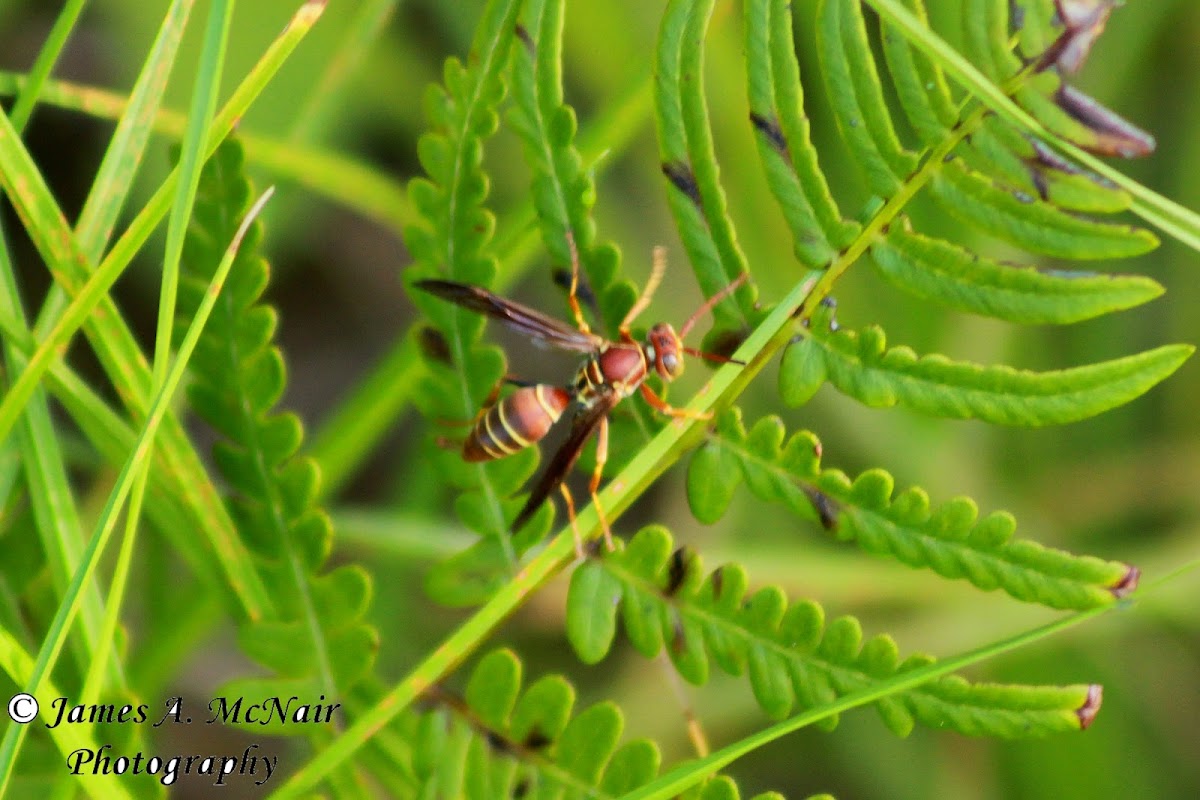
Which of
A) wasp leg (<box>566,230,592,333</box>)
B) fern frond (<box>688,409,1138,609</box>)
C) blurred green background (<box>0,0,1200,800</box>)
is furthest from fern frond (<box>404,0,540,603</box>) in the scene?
blurred green background (<box>0,0,1200,800</box>)

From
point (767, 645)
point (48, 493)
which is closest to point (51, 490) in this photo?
point (48, 493)

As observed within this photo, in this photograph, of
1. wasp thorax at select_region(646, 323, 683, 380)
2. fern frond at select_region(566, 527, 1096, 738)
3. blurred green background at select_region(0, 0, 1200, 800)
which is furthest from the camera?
blurred green background at select_region(0, 0, 1200, 800)

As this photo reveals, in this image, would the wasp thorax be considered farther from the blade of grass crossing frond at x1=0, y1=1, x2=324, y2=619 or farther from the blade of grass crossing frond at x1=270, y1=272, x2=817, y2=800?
the blade of grass crossing frond at x1=0, y1=1, x2=324, y2=619

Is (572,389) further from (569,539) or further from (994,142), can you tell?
(994,142)

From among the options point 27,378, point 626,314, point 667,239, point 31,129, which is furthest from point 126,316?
point 626,314

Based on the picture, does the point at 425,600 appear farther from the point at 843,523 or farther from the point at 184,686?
the point at 843,523

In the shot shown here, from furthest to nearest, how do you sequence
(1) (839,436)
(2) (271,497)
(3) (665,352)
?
(1) (839,436), (3) (665,352), (2) (271,497)

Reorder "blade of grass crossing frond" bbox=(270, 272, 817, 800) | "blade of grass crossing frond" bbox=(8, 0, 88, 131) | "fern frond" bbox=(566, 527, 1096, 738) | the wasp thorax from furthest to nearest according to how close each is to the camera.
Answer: the wasp thorax, "blade of grass crossing frond" bbox=(8, 0, 88, 131), "blade of grass crossing frond" bbox=(270, 272, 817, 800), "fern frond" bbox=(566, 527, 1096, 738)
